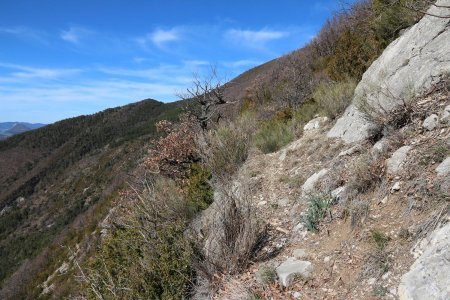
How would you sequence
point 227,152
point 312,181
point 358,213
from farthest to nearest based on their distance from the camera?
point 227,152, point 312,181, point 358,213

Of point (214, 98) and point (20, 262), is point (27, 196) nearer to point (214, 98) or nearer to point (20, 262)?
point (20, 262)

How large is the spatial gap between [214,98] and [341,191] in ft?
25.9

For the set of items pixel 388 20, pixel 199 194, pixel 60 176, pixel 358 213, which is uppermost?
pixel 388 20

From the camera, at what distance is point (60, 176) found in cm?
8375

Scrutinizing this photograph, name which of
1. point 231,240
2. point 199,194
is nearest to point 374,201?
point 231,240

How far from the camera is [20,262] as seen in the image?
5494 centimetres

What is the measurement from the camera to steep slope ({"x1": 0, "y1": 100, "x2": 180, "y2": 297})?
170 ft

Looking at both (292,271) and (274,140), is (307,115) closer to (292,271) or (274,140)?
(274,140)

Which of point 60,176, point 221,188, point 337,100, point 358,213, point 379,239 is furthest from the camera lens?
point 60,176

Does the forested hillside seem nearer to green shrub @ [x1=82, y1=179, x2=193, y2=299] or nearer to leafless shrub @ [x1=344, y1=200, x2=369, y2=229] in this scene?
green shrub @ [x1=82, y1=179, x2=193, y2=299]

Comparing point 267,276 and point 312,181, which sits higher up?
point 312,181

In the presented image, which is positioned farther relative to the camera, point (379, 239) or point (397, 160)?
point (397, 160)

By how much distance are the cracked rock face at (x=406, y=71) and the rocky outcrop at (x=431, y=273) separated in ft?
7.84

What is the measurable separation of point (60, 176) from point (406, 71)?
289ft
